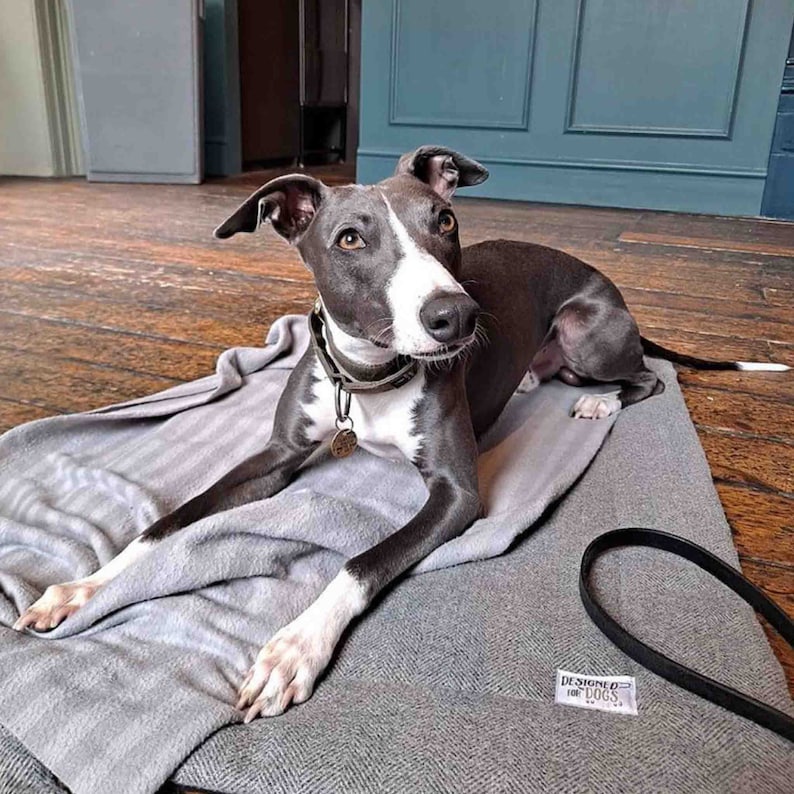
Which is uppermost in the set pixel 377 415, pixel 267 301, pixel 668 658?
pixel 377 415

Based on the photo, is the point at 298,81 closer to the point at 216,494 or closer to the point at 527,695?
the point at 216,494

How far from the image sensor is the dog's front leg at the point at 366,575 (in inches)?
38.9

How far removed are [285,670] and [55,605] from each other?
1.22ft

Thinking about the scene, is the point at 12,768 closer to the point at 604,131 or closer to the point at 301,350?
the point at 301,350

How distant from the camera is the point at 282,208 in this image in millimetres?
1522

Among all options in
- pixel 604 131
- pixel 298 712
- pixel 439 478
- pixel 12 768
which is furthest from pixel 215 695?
pixel 604 131

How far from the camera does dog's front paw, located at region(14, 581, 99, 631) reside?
3.59 feet

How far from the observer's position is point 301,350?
7.41ft

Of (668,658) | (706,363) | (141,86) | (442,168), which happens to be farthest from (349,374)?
(141,86)

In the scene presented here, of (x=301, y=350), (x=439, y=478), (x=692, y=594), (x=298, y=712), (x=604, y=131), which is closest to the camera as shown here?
(x=298, y=712)

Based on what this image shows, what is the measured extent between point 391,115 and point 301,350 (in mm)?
4082

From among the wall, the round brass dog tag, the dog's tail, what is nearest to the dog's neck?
the round brass dog tag

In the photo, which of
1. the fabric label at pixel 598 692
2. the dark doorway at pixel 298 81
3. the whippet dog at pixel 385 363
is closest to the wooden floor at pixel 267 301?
the fabric label at pixel 598 692

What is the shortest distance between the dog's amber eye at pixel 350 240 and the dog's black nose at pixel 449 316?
232 mm
